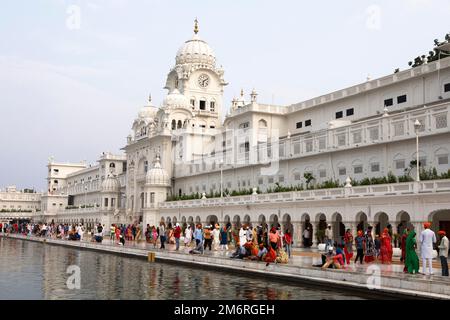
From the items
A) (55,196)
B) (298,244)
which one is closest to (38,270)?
(298,244)

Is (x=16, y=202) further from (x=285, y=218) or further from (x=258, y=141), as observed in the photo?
(x=285, y=218)

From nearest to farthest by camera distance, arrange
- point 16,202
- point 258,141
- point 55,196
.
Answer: point 258,141, point 55,196, point 16,202

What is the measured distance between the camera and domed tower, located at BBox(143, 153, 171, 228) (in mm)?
69375

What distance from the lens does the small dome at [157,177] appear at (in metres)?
71.9

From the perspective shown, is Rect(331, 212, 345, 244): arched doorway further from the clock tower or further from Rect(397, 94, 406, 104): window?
the clock tower

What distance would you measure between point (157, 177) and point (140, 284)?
5152cm

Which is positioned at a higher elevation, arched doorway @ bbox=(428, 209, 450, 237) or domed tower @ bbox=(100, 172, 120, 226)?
domed tower @ bbox=(100, 172, 120, 226)

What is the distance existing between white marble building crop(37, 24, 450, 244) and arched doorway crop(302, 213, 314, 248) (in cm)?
42

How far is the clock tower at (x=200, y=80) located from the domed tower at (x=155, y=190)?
1415cm

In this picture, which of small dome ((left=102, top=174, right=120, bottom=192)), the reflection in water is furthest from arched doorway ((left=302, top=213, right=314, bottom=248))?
small dome ((left=102, top=174, right=120, bottom=192))
